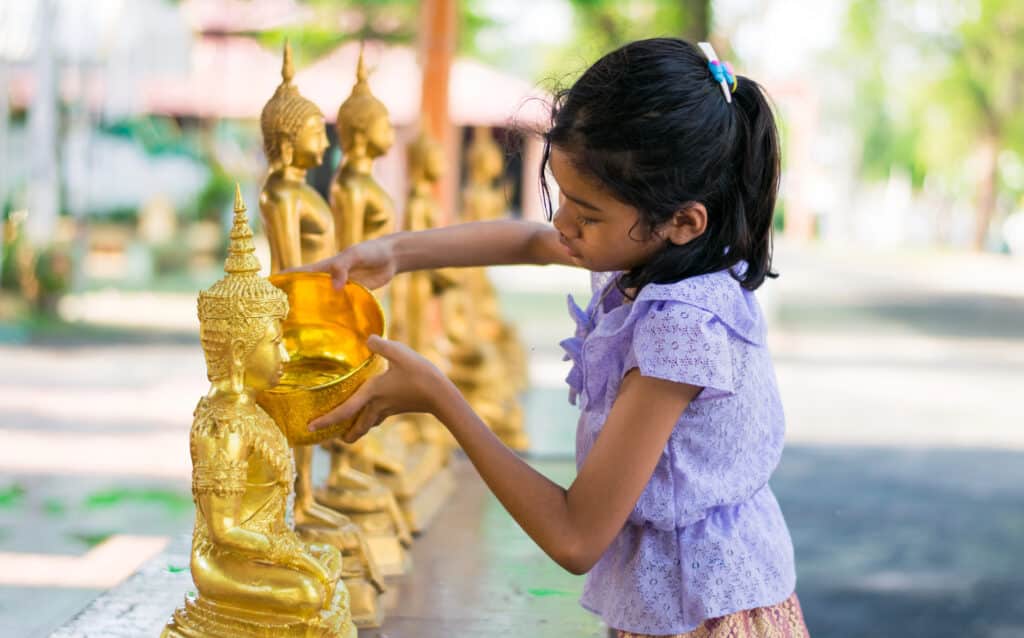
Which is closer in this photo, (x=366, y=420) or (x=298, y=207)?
(x=366, y=420)

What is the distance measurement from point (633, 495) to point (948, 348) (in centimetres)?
804

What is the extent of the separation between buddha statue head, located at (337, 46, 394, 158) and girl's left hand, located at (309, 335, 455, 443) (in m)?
1.02

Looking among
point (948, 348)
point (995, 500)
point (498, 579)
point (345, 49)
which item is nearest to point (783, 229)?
point (345, 49)

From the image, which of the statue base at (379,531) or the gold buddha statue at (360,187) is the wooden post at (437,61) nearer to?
the gold buddha statue at (360,187)

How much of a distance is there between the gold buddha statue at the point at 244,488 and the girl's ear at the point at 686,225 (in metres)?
0.46

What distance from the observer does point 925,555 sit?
137 inches

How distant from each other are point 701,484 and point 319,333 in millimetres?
617

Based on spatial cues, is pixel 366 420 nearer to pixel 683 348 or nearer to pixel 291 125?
pixel 683 348

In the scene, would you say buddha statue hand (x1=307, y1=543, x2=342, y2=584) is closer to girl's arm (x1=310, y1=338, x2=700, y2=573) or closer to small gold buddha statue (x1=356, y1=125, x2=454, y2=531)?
girl's arm (x1=310, y1=338, x2=700, y2=573)

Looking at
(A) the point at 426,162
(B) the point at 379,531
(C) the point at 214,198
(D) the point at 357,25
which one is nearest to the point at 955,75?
(D) the point at 357,25

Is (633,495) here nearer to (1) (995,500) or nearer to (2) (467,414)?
(2) (467,414)

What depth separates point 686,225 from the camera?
1268 mm

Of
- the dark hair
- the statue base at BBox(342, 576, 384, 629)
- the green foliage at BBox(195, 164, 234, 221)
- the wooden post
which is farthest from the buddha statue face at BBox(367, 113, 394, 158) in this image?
the green foliage at BBox(195, 164, 234, 221)

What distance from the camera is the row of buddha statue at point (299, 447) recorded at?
135 cm
